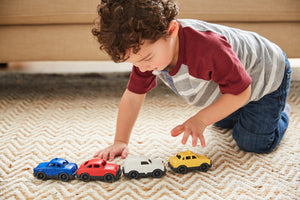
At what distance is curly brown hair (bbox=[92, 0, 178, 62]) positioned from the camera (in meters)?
0.66

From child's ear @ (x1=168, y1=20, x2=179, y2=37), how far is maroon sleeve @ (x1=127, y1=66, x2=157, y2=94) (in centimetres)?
22

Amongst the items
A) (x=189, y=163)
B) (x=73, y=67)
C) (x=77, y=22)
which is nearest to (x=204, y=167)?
(x=189, y=163)

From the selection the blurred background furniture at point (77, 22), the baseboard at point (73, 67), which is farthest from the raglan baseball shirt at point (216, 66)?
the baseboard at point (73, 67)

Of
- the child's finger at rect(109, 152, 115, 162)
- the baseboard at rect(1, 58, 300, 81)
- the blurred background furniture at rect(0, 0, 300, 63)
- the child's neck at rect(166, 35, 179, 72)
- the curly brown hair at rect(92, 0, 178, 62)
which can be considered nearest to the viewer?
the curly brown hair at rect(92, 0, 178, 62)

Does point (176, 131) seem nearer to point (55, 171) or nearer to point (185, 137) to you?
point (185, 137)

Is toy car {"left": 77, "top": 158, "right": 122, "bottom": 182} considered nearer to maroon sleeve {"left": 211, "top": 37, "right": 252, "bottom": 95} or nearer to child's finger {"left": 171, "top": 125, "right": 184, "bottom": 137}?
child's finger {"left": 171, "top": 125, "right": 184, "bottom": 137}

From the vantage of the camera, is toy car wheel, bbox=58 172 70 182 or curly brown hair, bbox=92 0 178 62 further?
toy car wheel, bbox=58 172 70 182

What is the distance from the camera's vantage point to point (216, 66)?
29.3 inches

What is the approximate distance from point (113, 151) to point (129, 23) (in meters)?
0.41

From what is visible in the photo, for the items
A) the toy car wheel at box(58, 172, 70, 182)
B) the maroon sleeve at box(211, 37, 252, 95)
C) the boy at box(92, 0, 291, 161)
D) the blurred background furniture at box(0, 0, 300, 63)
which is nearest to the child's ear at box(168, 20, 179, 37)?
the boy at box(92, 0, 291, 161)

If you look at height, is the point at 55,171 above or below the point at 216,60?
below

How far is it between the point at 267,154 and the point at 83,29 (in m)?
0.86

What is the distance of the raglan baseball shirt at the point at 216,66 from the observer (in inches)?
29.2

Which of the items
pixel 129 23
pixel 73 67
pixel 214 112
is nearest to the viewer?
pixel 129 23
